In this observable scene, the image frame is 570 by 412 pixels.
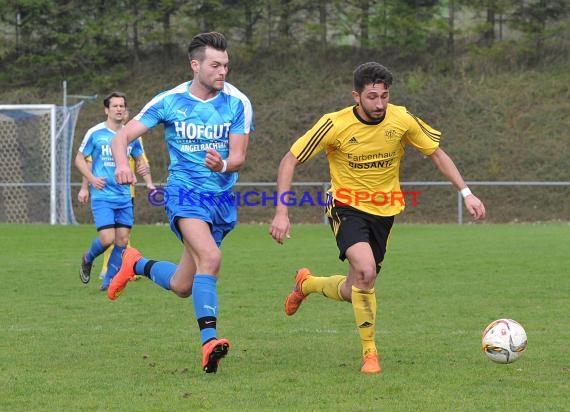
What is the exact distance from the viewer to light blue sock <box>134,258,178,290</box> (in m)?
6.85

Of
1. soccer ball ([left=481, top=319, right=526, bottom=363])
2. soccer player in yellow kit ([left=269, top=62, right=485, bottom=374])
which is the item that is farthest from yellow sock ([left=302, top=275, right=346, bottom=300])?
soccer ball ([left=481, top=319, right=526, bottom=363])

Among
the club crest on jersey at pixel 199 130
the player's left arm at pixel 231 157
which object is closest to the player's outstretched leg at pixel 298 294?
the player's left arm at pixel 231 157

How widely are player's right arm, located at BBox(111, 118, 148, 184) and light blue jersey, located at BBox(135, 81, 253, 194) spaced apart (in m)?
0.06

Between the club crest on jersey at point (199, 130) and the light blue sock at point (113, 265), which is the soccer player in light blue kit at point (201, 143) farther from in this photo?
the light blue sock at point (113, 265)

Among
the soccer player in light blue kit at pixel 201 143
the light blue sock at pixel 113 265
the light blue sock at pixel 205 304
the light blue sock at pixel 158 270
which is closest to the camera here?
the light blue sock at pixel 205 304

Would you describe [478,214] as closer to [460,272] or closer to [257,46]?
[460,272]

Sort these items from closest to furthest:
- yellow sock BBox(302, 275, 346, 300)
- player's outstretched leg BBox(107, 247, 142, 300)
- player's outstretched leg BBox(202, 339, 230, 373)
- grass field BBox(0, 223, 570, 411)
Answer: grass field BBox(0, 223, 570, 411) < player's outstretched leg BBox(202, 339, 230, 373) < yellow sock BBox(302, 275, 346, 300) < player's outstretched leg BBox(107, 247, 142, 300)

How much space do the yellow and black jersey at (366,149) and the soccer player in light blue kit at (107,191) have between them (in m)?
4.66

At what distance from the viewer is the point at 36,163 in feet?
90.6

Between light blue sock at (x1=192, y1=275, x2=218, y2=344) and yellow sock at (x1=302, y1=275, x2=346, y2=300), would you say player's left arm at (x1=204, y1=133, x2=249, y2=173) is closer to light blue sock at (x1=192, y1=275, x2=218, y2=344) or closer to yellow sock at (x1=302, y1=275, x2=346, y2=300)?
light blue sock at (x1=192, y1=275, x2=218, y2=344)

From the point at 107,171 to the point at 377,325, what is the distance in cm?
434

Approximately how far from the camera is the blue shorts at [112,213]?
1100 centimetres

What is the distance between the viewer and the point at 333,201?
6660 millimetres

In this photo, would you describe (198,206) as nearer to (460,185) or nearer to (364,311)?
(364,311)
